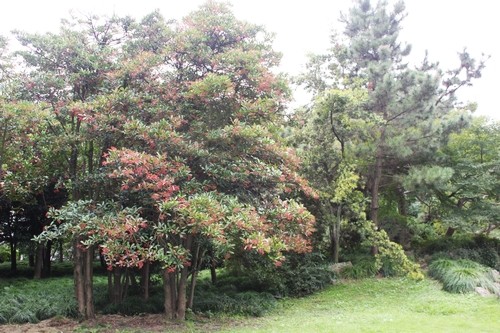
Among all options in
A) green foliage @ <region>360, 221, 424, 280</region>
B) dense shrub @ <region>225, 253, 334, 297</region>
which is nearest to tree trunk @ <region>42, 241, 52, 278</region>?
dense shrub @ <region>225, 253, 334, 297</region>

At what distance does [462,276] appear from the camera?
33.7ft

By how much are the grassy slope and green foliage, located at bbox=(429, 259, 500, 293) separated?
1.09 feet

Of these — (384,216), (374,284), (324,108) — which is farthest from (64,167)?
(384,216)

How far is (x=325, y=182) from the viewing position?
1240cm

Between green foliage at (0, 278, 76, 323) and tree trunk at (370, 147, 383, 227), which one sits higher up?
tree trunk at (370, 147, 383, 227)

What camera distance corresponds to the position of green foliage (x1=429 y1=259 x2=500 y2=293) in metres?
9.97

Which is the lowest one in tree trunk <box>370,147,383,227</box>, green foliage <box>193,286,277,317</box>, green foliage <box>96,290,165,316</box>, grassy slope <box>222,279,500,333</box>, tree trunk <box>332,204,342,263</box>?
grassy slope <box>222,279,500,333</box>

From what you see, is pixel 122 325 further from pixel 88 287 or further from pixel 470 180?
pixel 470 180

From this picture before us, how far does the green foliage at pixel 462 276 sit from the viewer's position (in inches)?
392

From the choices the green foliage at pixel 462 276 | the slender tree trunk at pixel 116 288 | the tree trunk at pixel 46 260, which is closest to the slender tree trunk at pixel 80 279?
the slender tree trunk at pixel 116 288

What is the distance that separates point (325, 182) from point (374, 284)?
320 centimetres

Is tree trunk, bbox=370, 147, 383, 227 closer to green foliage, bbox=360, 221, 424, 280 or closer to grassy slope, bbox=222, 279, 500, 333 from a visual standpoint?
green foliage, bbox=360, 221, 424, 280

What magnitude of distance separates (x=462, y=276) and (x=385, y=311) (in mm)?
2794

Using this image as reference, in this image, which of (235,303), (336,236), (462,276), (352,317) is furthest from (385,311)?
(336,236)
